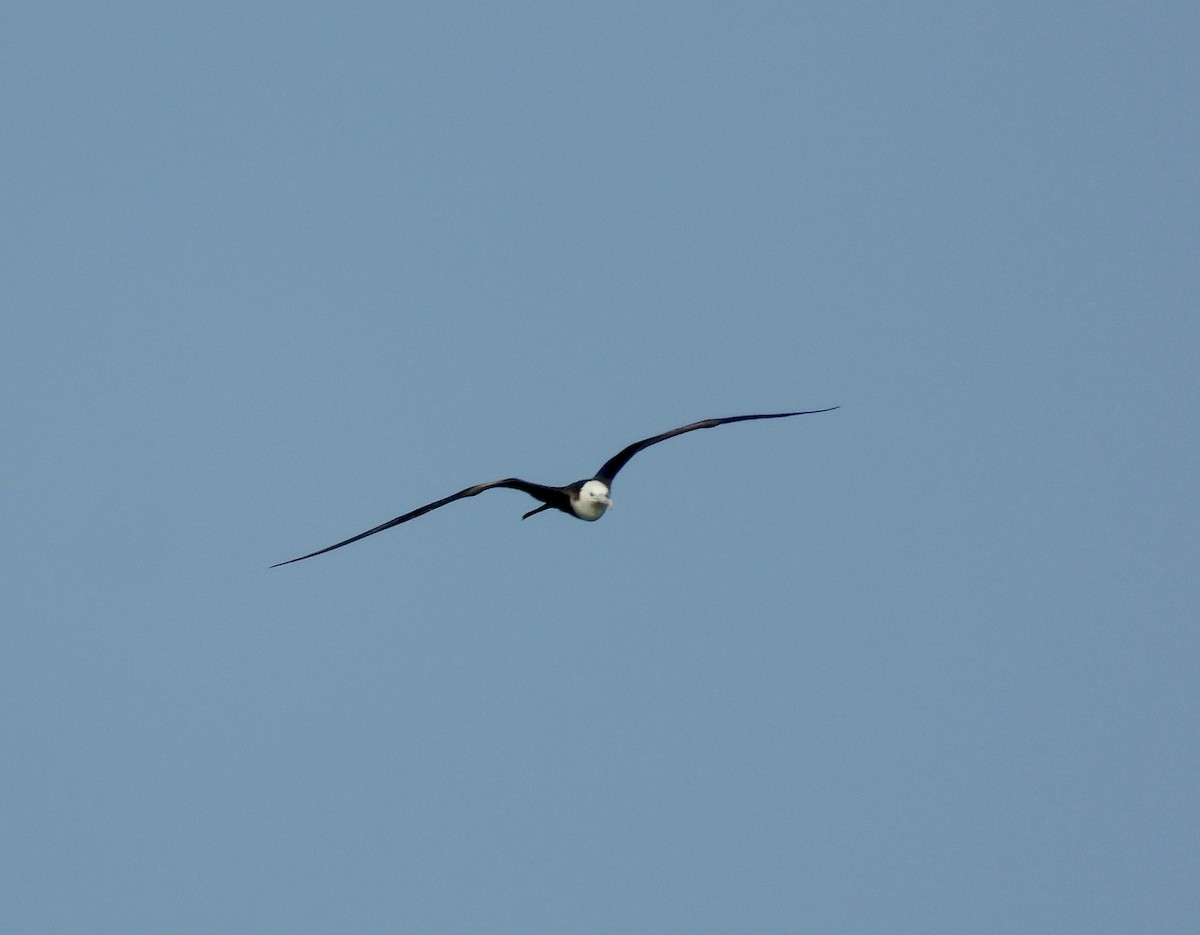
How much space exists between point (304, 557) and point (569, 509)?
21.0ft

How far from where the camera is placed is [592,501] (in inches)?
1000

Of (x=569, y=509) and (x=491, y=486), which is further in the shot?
(x=569, y=509)

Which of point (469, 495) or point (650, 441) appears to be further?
point (650, 441)

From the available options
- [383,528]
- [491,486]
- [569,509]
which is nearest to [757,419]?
[569,509]

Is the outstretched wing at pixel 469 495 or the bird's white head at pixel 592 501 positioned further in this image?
the bird's white head at pixel 592 501

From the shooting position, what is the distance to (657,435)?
2700 centimetres

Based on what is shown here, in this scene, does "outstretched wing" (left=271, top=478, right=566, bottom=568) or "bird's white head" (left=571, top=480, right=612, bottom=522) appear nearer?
"outstretched wing" (left=271, top=478, right=566, bottom=568)

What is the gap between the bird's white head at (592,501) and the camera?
25.4 metres

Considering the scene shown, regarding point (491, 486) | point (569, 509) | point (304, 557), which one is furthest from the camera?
point (569, 509)

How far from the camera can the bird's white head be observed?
83.2 ft

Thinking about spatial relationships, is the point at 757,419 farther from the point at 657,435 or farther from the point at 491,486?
the point at 491,486

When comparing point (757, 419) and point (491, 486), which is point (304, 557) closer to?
point (491, 486)

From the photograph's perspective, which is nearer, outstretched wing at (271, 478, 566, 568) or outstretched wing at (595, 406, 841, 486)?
outstretched wing at (271, 478, 566, 568)

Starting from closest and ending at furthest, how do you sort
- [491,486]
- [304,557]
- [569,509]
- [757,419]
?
[304,557]
[491,486]
[569,509]
[757,419]
